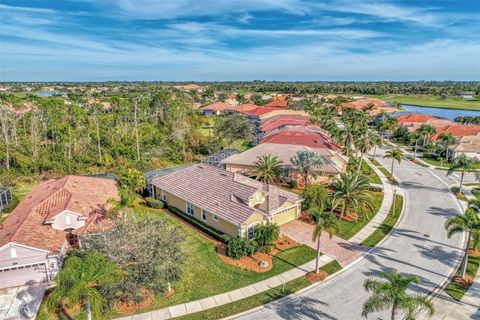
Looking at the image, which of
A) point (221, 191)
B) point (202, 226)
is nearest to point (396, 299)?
point (202, 226)

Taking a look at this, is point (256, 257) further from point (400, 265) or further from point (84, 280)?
point (84, 280)

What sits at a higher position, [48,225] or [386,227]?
[48,225]

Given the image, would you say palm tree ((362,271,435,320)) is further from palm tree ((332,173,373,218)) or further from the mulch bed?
palm tree ((332,173,373,218))

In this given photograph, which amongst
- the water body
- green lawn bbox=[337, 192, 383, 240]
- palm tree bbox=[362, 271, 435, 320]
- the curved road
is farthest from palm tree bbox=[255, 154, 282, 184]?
the water body

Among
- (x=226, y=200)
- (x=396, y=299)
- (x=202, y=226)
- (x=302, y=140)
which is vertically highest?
(x=302, y=140)

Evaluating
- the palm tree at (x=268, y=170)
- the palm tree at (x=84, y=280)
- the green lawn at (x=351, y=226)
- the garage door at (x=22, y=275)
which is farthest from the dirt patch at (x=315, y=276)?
the garage door at (x=22, y=275)

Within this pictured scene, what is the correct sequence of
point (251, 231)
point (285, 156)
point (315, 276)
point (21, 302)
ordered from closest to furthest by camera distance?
point (21, 302), point (315, 276), point (251, 231), point (285, 156)
